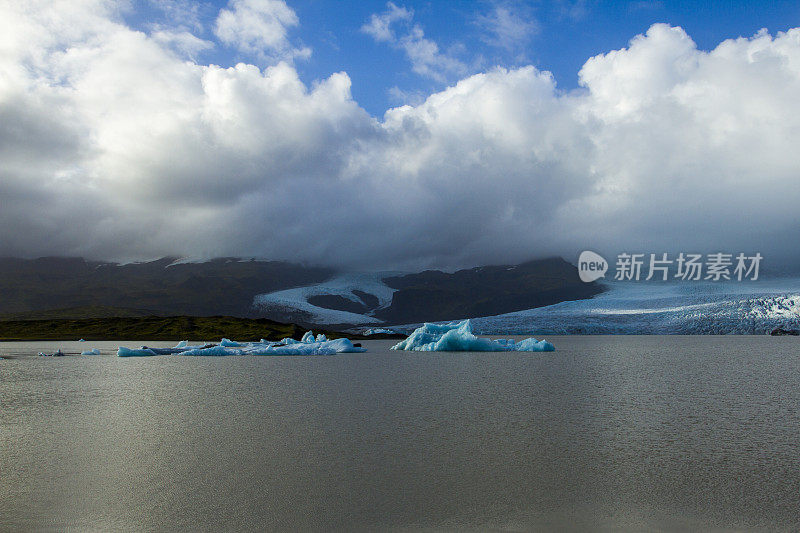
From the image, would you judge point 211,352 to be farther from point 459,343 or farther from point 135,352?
point 459,343

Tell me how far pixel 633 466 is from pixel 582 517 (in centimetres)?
241

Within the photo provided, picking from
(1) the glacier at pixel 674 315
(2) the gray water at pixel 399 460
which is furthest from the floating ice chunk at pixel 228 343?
(1) the glacier at pixel 674 315

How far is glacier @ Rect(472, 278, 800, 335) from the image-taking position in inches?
2896

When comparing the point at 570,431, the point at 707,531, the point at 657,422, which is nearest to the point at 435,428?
the point at 570,431

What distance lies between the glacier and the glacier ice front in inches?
1683

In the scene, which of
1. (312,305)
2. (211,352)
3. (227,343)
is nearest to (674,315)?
(227,343)

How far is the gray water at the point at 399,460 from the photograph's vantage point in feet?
17.9

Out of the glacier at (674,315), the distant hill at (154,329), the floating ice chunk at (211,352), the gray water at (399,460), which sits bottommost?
the distant hill at (154,329)

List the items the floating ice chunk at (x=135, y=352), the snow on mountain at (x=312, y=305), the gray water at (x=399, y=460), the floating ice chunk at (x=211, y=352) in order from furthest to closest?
the snow on mountain at (x=312, y=305) → the floating ice chunk at (x=211, y=352) → the floating ice chunk at (x=135, y=352) → the gray water at (x=399, y=460)

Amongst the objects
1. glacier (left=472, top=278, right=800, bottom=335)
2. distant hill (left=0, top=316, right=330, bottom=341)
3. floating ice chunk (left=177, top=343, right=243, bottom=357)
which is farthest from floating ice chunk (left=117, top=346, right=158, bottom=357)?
glacier (left=472, top=278, right=800, bottom=335)

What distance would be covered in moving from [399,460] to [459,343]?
3345 centimetres

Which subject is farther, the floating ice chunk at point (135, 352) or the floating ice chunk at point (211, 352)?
the floating ice chunk at point (211, 352)

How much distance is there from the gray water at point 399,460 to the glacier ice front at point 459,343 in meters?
24.4

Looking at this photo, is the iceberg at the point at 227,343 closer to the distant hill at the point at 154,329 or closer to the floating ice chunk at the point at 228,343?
the floating ice chunk at the point at 228,343
